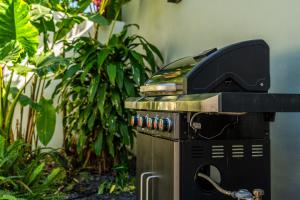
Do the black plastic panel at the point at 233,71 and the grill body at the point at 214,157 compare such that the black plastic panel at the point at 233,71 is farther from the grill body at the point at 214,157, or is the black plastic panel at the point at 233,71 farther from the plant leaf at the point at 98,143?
the plant leaf at the point at 98,143

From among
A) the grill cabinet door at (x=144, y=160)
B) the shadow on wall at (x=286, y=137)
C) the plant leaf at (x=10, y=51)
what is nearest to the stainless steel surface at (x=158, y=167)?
the grill cabinet door at (x=144, y=160)

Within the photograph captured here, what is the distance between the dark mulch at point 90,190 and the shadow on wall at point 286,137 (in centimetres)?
145

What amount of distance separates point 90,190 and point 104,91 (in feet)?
3.18

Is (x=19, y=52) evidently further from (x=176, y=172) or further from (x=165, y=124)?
(x=176, y=172)

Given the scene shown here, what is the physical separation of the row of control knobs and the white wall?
0.70 m

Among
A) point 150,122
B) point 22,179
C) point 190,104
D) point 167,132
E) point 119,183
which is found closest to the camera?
point 190,104

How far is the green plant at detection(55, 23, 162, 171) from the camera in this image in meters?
3.16

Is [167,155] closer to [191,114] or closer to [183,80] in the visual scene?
[191,114]

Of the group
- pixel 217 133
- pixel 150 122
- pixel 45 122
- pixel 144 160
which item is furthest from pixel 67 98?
pixel 217 133

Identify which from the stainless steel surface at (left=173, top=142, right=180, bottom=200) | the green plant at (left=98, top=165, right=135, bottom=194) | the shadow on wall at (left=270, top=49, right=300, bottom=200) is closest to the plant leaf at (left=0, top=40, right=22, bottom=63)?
the green plant at (left=98, top=165, right=135, bottom=194)

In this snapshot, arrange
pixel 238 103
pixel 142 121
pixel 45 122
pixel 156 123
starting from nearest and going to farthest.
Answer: pixel 238 103 → pixel 156 123 → pixel 142 121 → pixel 45 122

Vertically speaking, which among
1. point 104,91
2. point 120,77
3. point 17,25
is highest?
point 17,25

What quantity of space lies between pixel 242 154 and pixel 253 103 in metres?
0.40

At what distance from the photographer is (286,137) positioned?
67.8 inches
